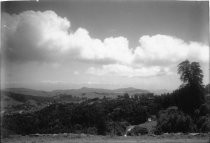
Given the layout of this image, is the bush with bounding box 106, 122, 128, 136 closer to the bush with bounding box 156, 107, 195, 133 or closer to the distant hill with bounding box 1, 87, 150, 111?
the bush with bounding box 156, 107, 195, 133

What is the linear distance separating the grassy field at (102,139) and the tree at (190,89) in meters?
8.57

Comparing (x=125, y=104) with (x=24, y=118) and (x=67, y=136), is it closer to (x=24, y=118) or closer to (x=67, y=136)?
(x=24, y=118)

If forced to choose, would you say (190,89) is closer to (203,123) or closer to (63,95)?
(203,123)

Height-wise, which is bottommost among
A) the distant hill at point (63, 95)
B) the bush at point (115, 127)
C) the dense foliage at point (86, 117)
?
the bush at point (115, 127)

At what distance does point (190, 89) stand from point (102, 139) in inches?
492

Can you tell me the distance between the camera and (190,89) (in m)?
21.0

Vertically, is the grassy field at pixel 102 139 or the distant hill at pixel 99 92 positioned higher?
the distant hill at pixel 99 92

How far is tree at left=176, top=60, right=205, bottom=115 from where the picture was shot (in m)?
19.2

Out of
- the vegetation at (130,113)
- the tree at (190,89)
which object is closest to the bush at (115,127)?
the vegetation at (130,113)

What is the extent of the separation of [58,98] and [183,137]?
57.4 ft

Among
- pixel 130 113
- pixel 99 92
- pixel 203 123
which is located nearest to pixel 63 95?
pixel 99 92

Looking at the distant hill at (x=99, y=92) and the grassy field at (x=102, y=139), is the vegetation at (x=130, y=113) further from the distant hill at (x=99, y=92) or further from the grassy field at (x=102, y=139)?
the grassy field at (x=102, y=139)

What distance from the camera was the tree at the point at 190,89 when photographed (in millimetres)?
19188

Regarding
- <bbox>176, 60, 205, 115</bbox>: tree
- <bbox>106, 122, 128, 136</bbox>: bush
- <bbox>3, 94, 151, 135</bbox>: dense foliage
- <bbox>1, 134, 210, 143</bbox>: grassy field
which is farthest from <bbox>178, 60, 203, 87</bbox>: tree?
<bbox>1, 134, 210, 143</bbox>: grassy field
